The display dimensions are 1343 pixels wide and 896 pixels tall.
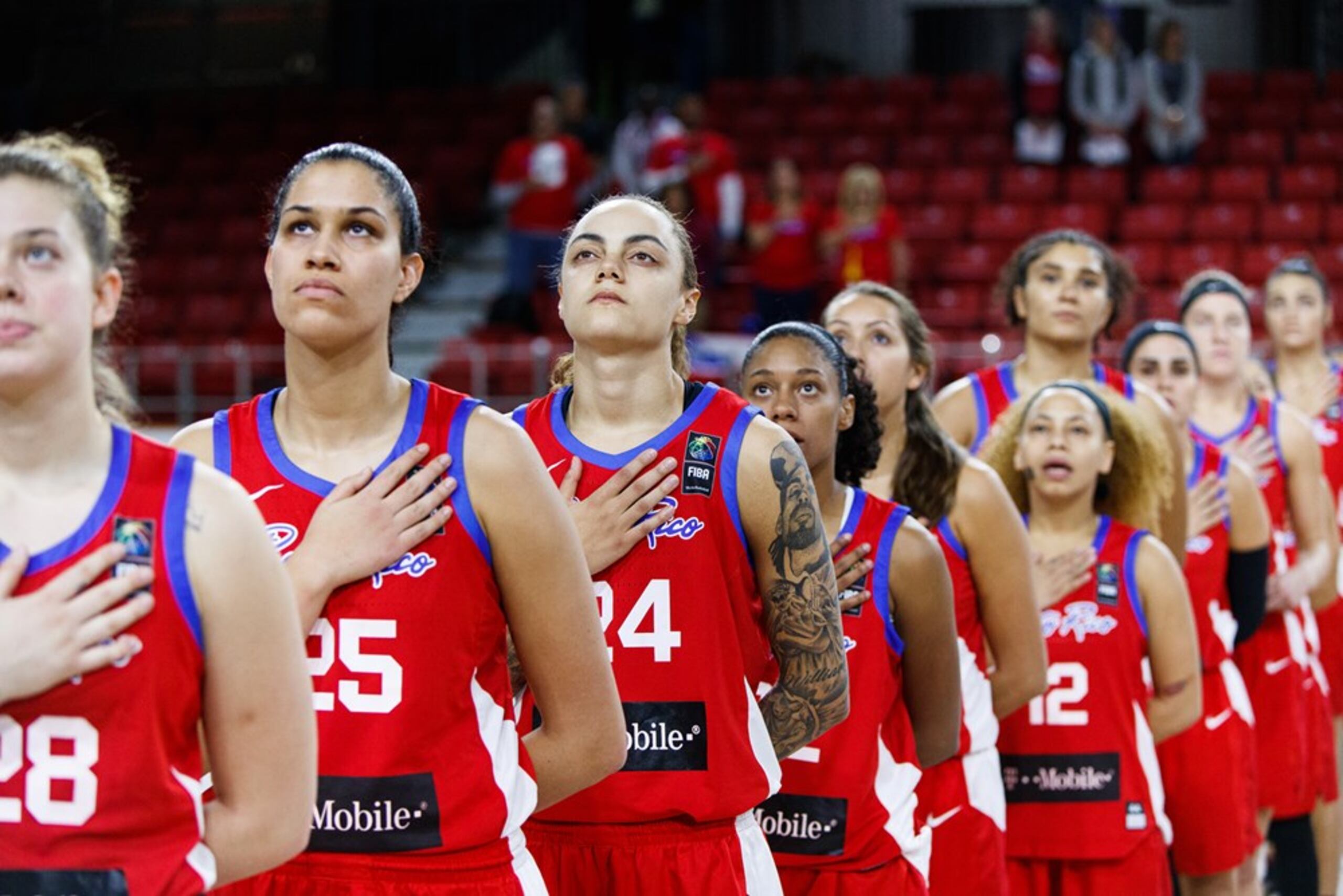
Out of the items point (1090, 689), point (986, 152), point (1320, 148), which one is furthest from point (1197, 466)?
point (1320, 148)

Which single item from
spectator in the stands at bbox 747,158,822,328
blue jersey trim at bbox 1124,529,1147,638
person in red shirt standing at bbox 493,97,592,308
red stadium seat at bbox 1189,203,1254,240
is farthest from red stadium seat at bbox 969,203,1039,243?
blue jersey trim at bbox 1124,529,1147,638

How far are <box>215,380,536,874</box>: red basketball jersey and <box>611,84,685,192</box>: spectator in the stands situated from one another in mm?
9971

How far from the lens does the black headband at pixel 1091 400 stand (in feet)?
15.8

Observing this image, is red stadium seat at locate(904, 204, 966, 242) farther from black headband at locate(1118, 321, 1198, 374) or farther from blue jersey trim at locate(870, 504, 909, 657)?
blue jersey trim at locate(870, 504, 909, 657)

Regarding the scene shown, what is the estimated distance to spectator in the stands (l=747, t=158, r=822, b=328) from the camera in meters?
11.0

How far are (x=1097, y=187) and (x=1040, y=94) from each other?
777 millimetres

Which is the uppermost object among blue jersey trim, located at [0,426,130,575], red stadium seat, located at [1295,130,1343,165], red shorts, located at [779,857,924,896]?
red stadium seat, located at [1295,130,1343,165]

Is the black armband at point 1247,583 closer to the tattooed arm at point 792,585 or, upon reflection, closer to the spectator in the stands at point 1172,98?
the tattooed arm at point 792,585

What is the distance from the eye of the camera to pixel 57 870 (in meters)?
2.12

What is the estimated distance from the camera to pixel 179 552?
2.15 meters

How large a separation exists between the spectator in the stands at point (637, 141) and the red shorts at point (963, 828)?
868 centimetres

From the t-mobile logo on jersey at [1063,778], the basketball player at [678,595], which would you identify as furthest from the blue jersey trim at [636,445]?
the t-mobile logo on jersey at [1063,778]

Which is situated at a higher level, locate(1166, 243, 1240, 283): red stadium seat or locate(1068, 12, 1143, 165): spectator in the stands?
locate(1068, 12, 1143, 165): spectator in the stands

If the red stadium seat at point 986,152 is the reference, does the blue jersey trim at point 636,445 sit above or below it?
below
